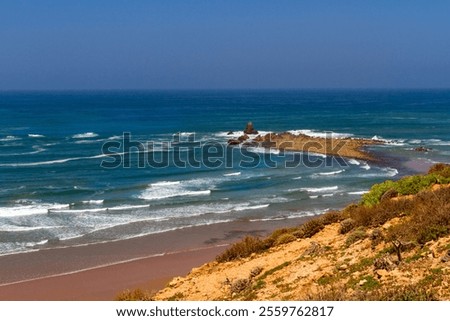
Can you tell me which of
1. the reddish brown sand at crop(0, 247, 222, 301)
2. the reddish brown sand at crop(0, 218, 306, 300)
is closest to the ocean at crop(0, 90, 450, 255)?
the reddish brown sand at crop(0, 218, 306, 300)

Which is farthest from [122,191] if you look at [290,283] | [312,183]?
[290,283]

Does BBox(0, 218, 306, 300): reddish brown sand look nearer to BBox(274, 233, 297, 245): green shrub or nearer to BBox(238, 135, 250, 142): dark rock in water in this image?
BBox(274, 233, 297, 245): green shrub

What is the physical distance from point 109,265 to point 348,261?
37.3 feet

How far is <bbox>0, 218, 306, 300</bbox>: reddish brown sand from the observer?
1820 centimetres

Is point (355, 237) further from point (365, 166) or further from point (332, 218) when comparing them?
point (365, 166)

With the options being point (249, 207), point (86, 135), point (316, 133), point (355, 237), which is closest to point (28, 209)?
point (249, 207)

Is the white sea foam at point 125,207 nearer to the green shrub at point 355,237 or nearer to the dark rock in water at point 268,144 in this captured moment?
the green shrub at point 355,237

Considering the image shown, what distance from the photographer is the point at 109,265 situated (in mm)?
20625

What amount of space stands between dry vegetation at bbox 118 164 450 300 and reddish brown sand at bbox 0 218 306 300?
4505mm

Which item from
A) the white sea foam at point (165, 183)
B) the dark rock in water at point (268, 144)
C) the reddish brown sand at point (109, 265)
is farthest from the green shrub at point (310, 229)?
the dark rock in water at point (268, 144)

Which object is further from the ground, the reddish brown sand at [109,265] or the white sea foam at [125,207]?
the white sea foam at [125,207]

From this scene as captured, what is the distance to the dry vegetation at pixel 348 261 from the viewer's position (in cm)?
988

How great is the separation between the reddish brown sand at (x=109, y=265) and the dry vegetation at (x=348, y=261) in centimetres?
451

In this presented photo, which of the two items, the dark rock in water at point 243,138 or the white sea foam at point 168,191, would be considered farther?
the dark rock in water at point 243,138
